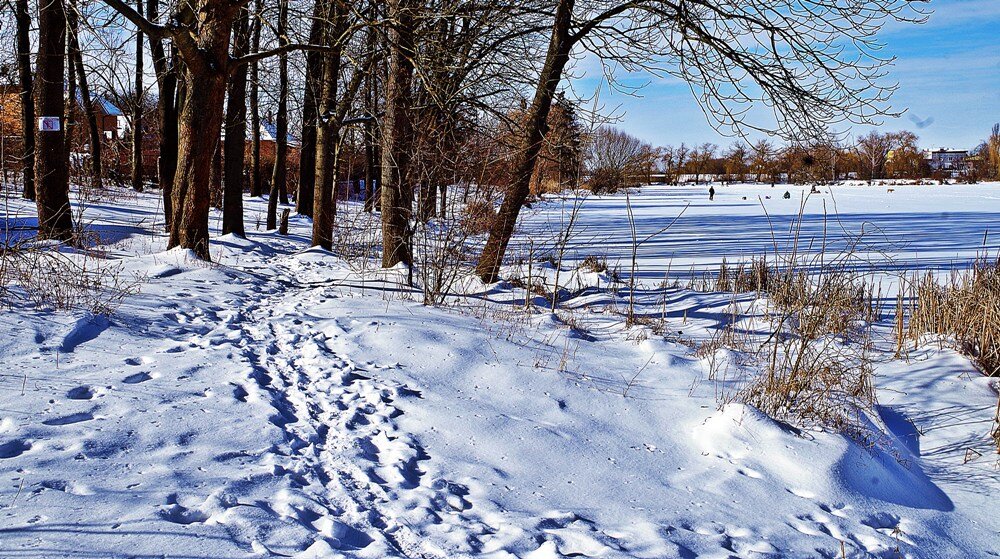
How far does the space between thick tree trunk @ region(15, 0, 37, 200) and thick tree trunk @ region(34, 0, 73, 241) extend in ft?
1.22

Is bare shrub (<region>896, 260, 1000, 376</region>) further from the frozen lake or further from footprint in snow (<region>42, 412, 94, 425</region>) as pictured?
footprint in snow (<region>42, 412, 94, 425</region>)

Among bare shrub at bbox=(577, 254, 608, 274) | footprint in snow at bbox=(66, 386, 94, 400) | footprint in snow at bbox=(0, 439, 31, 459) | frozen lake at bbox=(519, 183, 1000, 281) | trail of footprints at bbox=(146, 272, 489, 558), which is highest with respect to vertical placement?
frozen lake at bbox=(519, 183, 1000, 281)

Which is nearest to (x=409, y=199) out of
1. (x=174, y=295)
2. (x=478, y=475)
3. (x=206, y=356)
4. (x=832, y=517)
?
(x=174, y=295)

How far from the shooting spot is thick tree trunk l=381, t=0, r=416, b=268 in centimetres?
749

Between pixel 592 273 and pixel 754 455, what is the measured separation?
825 centimetres

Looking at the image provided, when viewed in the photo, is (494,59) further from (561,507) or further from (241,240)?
(561,507)

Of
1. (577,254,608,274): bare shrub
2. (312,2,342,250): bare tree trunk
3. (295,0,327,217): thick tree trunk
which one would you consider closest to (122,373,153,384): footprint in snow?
(295,0,327,217): thick tree trunk

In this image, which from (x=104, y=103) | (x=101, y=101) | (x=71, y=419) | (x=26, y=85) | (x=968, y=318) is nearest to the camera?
(x=71, y=419)

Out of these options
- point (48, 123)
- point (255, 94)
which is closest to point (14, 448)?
point (48, 123)

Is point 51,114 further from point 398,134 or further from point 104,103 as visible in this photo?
point 104,103

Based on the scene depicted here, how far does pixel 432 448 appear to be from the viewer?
3.59 m

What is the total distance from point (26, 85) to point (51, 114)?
734 centimetres

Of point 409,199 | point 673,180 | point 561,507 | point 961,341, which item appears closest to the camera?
point 561,507

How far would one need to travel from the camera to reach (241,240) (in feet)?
40.3
